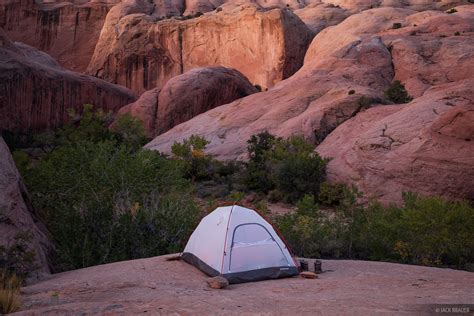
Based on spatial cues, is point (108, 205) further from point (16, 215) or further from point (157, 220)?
point (16, 215)

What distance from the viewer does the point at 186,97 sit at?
35.8 m

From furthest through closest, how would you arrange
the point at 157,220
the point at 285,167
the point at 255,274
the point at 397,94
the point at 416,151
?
the point at 397,94, the point at 285,167, the point at 416,151, the point at 157,220, the point at 255,274

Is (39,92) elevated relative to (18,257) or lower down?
elevated

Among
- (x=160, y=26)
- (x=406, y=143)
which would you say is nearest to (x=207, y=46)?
(x=160, y=26)

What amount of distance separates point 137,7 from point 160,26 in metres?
8.20

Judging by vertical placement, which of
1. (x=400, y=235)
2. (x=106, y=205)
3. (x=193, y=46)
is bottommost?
(x=400, y=235)

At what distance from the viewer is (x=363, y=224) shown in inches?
467

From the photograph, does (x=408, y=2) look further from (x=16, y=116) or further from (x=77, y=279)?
(x=77, y=279)

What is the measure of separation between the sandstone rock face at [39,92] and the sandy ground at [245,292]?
30034mm

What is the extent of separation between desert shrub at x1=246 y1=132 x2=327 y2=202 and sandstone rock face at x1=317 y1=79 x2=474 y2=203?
788mm

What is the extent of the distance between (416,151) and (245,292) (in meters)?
11.7

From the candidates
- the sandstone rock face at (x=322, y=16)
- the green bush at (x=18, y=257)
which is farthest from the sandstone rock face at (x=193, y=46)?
the green bush at (x=18, y=257)

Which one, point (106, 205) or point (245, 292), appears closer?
point (245, 292)

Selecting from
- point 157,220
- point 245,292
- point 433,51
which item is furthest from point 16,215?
point 433,51
